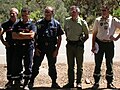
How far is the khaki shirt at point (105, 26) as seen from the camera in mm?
7500

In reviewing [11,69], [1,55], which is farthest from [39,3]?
[11,69]

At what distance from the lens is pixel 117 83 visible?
8953 millimetres

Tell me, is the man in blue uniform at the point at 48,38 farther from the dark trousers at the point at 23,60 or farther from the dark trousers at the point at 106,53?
the dark trousers at the point at 106,53

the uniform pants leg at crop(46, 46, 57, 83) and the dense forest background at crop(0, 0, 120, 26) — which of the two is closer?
→ the uniform pants leg at crop(46, 46, 57, 83)

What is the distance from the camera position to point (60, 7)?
24.7m

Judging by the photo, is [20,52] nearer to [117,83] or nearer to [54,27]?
[54,27]

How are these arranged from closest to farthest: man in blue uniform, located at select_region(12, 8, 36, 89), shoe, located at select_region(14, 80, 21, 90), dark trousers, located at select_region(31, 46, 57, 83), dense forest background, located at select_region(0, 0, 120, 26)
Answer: man in blue uniform, located at select_region(12, 8, 36, 89)
dark trousers, located at select_region(31, 46, 57, 83)
shoe, located at select_region(14, 80, 21, 90)
dense forest background, located at select_region(0, 0, 120, 26)

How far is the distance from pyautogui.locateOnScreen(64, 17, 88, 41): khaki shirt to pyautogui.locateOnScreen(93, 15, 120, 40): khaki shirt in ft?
0.82

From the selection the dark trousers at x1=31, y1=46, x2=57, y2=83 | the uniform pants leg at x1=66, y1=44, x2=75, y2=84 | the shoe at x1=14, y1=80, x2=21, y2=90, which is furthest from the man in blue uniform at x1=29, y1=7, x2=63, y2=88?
the shoe at x1=14, y1=80, x2=21, y2=90

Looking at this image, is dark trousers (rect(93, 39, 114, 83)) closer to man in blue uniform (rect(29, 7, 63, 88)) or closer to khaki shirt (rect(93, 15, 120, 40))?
khaki shirt (rect(93, 15, 120, 40))

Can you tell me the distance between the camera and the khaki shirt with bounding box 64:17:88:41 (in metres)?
7.51

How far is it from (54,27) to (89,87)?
1.68m

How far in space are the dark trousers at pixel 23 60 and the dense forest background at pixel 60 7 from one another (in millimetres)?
15571

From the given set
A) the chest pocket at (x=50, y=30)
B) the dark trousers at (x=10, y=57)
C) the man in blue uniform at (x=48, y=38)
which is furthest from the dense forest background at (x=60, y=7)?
the chest pocket at (x=50, y=30)
